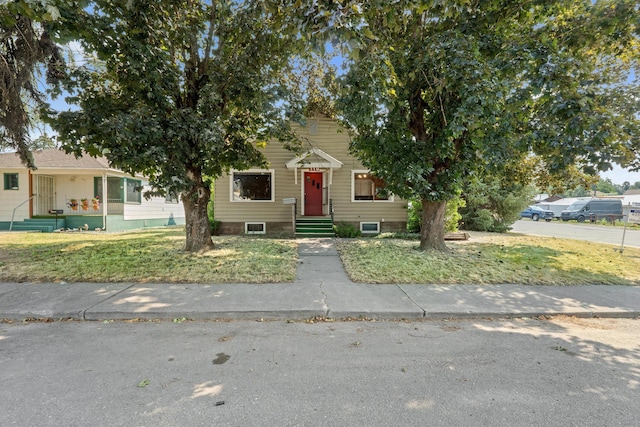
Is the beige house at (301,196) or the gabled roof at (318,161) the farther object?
the beige house at (301,196)

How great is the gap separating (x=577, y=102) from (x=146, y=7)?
859 cm

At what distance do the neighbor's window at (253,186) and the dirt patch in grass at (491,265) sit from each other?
494 cm

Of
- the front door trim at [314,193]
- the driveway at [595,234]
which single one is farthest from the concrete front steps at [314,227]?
the driveway at [595,234]

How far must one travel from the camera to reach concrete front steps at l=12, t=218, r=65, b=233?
13.8 metres

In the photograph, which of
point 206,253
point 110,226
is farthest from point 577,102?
point 110,226

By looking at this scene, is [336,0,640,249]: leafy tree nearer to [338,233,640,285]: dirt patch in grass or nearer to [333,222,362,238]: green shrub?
[338,233,640,285]: dirt patch in grass

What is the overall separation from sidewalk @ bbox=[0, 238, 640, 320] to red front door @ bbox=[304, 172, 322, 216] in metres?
7.66

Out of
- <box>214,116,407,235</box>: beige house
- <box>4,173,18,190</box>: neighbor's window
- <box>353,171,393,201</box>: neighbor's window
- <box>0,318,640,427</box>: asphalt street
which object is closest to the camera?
<box>0,318,640,427</box>: asphalt street

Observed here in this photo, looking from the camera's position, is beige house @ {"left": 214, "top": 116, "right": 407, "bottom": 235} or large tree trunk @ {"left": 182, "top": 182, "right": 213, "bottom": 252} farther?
beige house @ {"left": 214, "top": 116, "right": 407, "bottom": 235}

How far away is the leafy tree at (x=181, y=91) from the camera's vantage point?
6.02 meters

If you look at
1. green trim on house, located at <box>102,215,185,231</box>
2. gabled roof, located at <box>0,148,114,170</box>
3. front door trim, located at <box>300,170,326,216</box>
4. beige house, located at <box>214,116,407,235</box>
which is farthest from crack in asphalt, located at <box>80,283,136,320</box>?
gabled roof, located at <box>0,148,114,170</box>

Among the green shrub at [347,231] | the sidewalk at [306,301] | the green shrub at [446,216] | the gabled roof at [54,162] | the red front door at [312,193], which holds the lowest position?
the sidewalk at [306,301]

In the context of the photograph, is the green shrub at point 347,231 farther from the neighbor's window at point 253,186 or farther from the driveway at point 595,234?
the driveway at point 595,234

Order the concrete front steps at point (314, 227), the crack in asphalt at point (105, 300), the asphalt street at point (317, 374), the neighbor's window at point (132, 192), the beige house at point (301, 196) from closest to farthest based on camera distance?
the asphalt street at point (317, 374) < the crack in asphalt at point (105, 300) < the concrete front steps at point (314, 227) < the beige house at point (301, 196) < the neighbor's window at point (132, 192)
